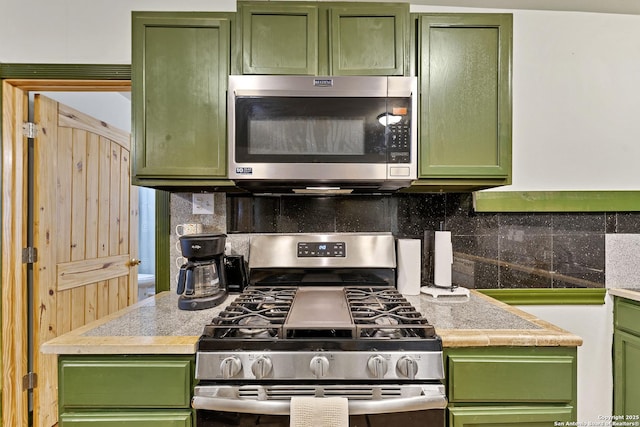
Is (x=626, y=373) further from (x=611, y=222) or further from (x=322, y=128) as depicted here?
(x=322, y=128)

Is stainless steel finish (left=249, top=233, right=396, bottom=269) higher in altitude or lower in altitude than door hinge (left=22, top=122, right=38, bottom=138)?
lower

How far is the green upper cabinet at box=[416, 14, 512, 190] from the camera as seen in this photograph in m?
1.49

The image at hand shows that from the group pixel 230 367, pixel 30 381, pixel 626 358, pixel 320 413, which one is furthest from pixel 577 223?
pixel 30 381

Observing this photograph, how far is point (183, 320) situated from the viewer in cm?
131

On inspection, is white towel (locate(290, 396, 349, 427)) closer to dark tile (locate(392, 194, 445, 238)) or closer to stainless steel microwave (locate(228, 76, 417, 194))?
stainless steel microwave (locate(228, 76, 417, 194))

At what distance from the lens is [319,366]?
105 centimetres

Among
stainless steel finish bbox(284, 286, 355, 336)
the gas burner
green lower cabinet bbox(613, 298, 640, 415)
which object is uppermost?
stainless steel finish bbox(284, 286, 355, 336)

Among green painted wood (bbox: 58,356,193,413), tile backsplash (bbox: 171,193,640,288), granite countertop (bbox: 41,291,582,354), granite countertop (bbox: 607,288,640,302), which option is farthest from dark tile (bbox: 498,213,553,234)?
green painted wood (bbox: 58,356,193,413)

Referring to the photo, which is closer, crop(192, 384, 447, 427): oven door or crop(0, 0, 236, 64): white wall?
crop(192, 384, 447, 427): oven door

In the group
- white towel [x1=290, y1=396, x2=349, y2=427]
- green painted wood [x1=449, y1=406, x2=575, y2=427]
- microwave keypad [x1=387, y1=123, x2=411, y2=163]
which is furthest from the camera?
microwave keypad [x1=387, y1=123, x2=411, y2=163]

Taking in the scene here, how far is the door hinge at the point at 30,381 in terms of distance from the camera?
1939 mm

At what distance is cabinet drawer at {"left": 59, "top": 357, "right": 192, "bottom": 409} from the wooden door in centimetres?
126

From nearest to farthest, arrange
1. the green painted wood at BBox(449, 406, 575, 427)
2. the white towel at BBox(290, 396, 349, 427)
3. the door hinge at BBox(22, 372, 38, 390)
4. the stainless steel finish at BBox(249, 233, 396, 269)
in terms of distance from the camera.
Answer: the white towel at BBox(290, 396, 349, 427) → the green painted wood at BBox(449, 406, 575, 427) → the stainless steel finish at BBox(249, 233, 396, 269) → the door hinge at BBox(22, 372, 38, 390)

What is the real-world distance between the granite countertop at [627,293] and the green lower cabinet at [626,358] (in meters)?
0.03
